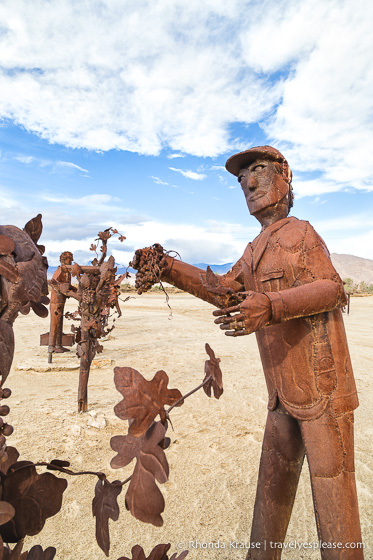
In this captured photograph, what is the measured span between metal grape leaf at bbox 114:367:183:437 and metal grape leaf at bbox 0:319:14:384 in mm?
272

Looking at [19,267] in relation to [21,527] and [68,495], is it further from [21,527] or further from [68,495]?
[68,495]

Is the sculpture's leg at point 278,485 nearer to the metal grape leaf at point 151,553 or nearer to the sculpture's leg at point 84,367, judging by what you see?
the metal grape leaf at point 151,553

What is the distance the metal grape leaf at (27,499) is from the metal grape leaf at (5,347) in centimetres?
28

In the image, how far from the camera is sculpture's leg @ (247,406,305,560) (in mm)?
1866

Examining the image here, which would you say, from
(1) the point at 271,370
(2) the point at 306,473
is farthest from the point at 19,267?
(2) the point at 306,473

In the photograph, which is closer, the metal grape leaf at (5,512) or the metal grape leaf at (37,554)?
the metal grape leaf at (5,512)

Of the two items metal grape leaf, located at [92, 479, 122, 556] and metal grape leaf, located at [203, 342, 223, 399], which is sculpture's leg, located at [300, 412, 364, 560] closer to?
metal grape leaf, located at [203, 342, 223, 399]

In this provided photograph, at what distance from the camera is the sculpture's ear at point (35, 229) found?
1.04 metres

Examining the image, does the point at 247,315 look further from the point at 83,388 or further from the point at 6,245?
the point at 83,388

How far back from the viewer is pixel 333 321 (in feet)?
5.61

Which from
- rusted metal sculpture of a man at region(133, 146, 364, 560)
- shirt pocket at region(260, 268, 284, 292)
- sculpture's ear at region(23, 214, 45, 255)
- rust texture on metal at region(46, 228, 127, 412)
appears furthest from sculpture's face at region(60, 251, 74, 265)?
sculpture's ear at region(23, 214, 45, 255)

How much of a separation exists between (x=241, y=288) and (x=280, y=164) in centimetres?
72

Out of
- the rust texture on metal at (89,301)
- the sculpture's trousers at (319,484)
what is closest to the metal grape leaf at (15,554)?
the sculpture's trousers at (319,484)

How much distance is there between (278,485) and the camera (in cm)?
188
